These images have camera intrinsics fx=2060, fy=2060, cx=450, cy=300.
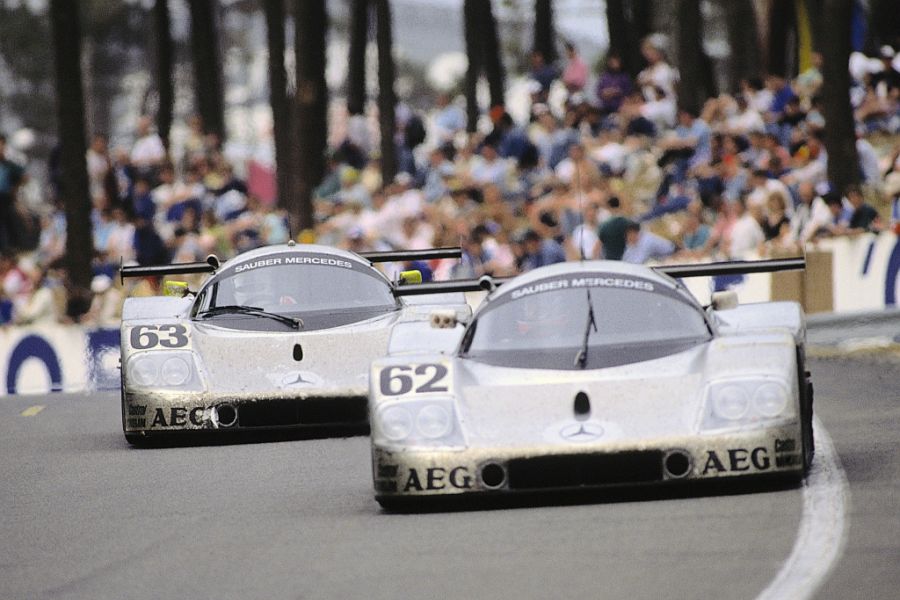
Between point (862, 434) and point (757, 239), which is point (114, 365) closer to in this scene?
point (757, 239)

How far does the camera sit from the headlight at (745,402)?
9.12 metres

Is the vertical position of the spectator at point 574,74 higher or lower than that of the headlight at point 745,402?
higher

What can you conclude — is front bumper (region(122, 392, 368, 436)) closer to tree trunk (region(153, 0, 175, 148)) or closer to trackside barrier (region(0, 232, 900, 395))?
trackside barrier (region(0, 232, 900, 395))

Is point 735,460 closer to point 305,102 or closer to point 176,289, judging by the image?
point 176,289

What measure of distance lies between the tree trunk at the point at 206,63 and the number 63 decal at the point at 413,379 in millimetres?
36070

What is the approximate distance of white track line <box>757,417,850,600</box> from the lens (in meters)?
6.82

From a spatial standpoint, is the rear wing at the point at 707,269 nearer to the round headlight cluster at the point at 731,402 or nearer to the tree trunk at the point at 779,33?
the round headlight cluster at the point at 731,402

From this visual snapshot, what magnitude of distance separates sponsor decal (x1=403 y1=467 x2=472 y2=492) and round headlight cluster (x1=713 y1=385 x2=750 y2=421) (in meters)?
1.16

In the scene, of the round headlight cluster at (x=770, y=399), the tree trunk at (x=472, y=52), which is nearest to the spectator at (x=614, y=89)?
the tree trunk at (x=472, y=52)

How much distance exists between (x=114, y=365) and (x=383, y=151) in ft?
74.6

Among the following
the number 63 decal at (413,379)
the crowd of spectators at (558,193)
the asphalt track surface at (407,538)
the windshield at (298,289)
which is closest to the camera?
the asphalt track surface at (407,538)

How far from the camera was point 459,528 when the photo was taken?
881cm

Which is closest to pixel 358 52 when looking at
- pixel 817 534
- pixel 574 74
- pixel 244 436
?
pixel 574 74

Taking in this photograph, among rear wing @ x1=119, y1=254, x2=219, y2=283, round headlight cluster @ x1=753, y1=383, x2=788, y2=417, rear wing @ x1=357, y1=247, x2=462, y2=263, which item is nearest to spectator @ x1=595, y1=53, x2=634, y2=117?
rear wing @ x1=357, y1=247, x2=462, y2=263
